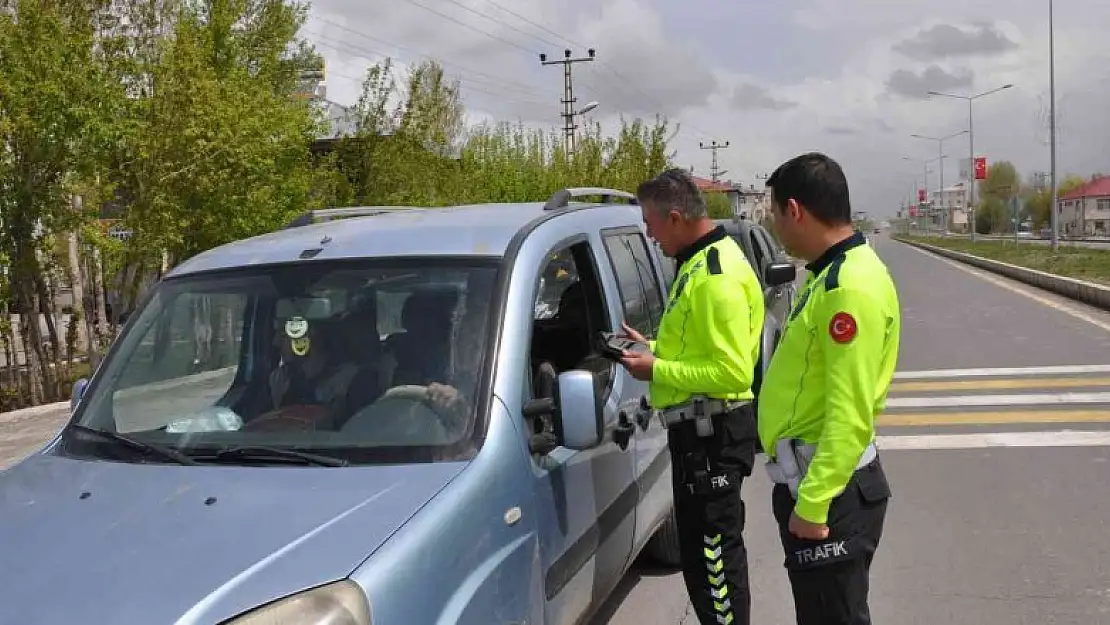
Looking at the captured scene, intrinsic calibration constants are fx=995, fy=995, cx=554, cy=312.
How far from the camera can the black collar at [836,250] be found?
2740mm

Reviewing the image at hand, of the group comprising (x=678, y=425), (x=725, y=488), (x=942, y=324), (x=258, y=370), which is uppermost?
(x=258, y=370)

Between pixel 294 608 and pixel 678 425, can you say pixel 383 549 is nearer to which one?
pixel 294 608

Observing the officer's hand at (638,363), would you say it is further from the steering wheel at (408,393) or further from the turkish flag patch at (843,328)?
the turkish flag patch at (843,328)

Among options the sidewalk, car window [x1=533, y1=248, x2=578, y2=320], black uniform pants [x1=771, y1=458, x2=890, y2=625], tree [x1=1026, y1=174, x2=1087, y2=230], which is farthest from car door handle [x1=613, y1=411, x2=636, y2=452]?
tree [x1=1026, y1=174, x2=1087, y2=230]

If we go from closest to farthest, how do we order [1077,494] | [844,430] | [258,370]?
[844,430] < [258,370] < [1077,494]

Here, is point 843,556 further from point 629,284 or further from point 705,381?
point 629,284

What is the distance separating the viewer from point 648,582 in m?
5.03

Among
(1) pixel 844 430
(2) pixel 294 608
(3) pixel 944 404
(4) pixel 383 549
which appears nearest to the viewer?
(2) pixel 294 608

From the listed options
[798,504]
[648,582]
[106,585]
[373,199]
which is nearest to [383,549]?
[106,585]

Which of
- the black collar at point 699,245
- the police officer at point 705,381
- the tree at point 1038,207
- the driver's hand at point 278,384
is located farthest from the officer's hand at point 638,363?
the tree at point 1038,207

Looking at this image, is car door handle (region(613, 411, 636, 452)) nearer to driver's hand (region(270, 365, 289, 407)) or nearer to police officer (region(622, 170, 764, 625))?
police officer (region(622, 170, 764, 625))

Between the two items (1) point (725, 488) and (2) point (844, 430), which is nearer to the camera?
(2) point (844, 430)

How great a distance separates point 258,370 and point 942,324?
1605 centimetres

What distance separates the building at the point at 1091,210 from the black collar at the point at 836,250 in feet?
476
